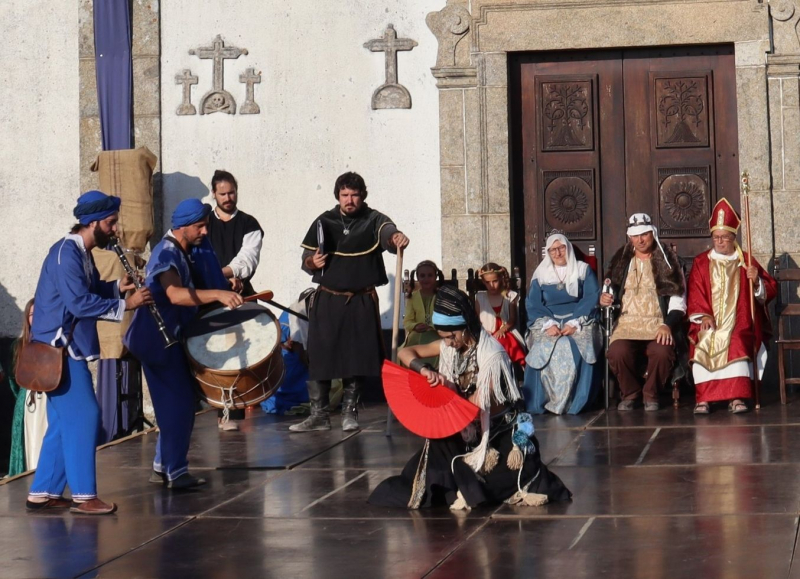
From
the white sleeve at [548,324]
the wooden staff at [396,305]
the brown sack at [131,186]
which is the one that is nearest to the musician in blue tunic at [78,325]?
the wooden staff at [396,305]

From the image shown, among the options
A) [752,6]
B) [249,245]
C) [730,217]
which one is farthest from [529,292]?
[752,6]

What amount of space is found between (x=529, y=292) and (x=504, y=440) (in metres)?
3.57

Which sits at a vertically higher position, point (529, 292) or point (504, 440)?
point (529, 292)

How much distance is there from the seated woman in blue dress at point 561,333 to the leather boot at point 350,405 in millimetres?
1282

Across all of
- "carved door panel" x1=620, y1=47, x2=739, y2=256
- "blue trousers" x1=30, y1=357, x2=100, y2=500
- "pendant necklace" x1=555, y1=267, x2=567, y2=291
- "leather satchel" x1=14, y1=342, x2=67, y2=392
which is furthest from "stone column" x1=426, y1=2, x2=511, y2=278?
"leather satchel" x1=14, y1=342, x2=67, y2=392

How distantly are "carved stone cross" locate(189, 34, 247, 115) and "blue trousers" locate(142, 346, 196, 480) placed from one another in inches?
162

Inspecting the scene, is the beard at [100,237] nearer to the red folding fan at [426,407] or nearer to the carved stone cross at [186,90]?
the red folding fan at [426,407]

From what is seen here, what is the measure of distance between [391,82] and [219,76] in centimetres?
140

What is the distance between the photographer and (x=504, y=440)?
6.02 metres

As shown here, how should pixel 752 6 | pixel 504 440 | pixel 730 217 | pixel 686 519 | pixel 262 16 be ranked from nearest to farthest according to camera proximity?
1. pixel 686 519
2. pixel 504 440
3. pixel 730 217
4. pixel 752 6
5. pixel 262 16

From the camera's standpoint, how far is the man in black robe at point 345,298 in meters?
8.46

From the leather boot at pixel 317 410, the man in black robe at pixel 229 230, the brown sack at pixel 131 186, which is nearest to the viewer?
the leather boot at pixel 317 410

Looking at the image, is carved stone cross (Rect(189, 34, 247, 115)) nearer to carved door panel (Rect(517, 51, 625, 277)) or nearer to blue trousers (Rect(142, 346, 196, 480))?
carved door panel (Rect(517, 51, 625, 277))

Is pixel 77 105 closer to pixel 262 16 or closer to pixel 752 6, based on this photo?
pixel 262 16
